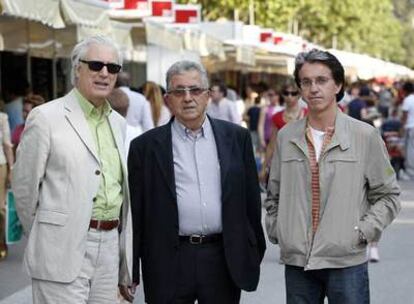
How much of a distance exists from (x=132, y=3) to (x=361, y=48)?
7445cm

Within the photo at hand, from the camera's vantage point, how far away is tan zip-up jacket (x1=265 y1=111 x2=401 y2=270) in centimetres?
477

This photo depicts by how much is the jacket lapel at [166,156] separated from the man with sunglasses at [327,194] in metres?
0.46

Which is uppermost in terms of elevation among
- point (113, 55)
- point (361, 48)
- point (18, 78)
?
point (113, 55)

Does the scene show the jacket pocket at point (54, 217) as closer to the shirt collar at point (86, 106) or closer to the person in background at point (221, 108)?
the shirt collar at point (86, 106)

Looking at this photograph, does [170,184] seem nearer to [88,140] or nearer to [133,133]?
[88,140]

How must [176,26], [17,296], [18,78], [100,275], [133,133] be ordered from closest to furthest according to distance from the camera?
[100,275] < [133,133] < [17,296] < [18,78] < [176,26]

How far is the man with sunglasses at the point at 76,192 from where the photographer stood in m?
4.73

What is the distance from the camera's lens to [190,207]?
4988mm

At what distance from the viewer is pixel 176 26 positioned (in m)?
20.6

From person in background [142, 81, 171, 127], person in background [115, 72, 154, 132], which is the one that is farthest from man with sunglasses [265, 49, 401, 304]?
person in background [142, 81, 171, 127]

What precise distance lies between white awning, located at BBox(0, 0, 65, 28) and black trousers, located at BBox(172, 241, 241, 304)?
4.79 meters

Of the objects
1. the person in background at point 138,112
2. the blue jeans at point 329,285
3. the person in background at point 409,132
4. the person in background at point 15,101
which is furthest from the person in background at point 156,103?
the person in background at point 409,132

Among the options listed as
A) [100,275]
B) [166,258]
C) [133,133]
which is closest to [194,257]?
[166,258]

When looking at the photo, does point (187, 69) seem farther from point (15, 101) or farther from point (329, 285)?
point (15, 101)
